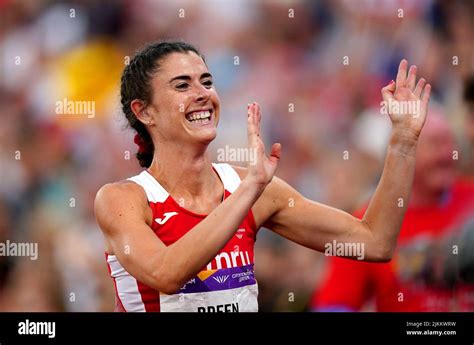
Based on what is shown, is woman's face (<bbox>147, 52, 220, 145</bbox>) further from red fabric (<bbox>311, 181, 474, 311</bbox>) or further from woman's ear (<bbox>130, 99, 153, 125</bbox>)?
red fabric (<bbox>311, 181, 474, 311</bbox>)

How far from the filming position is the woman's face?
350 centimetres

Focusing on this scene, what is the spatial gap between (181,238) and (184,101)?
0.73 meters

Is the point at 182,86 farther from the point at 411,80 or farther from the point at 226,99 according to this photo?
the point at 226,99

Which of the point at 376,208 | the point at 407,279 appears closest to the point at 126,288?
the point at 376,208

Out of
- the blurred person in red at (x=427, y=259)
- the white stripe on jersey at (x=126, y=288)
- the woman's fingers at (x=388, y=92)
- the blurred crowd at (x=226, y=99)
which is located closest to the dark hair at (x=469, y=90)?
the blurred crowd at (x=226, y=99)

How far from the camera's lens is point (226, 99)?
17.6 feet

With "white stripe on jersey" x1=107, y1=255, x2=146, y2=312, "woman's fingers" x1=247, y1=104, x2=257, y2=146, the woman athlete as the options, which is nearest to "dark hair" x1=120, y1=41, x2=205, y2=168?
the woman athlete

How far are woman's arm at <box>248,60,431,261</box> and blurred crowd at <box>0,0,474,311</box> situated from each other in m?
1.57

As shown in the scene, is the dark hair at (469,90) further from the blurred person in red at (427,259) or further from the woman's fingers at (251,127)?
the woman's fingers at (251,127)

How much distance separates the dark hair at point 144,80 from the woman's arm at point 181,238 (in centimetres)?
45

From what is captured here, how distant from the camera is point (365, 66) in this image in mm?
5395
